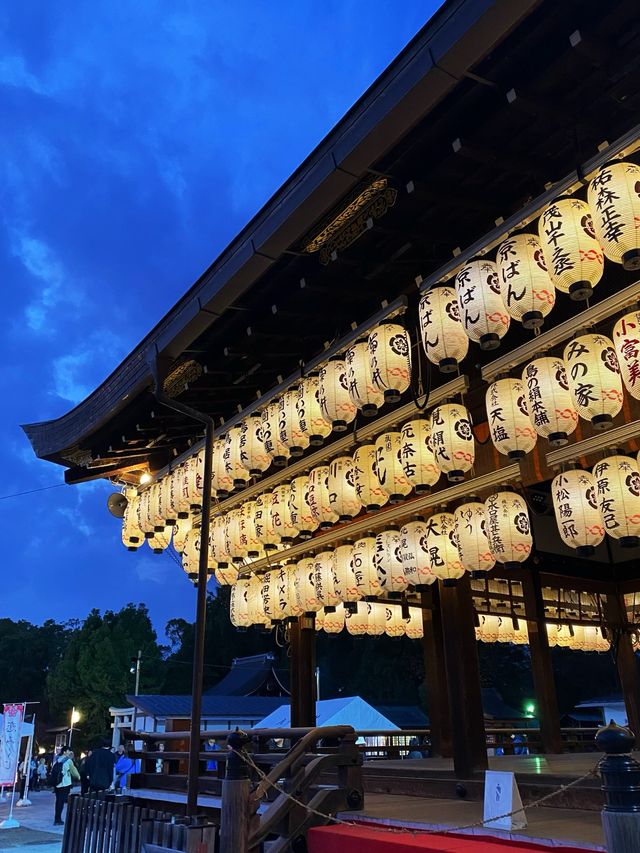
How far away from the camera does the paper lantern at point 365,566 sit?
8.37 meters

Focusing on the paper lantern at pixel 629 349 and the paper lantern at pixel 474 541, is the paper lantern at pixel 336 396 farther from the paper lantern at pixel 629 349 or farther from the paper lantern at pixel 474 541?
the paper lantern at pixel 629 349

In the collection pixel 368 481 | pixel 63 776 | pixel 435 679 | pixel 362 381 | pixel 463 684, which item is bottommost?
pixel 63 776

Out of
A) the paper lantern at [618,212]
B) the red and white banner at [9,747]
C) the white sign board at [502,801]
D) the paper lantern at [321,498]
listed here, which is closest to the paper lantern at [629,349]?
the paper lantern at [618,212]

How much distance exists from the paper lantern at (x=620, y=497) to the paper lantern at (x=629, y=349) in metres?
0.97

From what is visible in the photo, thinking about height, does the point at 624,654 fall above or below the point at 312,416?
below

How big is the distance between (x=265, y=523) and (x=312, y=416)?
230 centimetres

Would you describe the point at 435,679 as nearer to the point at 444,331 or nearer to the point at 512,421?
the point at 512,421

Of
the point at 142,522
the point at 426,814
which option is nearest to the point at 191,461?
the point at 142,522

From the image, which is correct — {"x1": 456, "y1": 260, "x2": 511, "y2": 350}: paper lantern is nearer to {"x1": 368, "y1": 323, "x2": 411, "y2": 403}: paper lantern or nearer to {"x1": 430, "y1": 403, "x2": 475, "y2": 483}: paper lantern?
{"x1": 368, "y1": 323, "x2": 411, "y2": 403}: paper lantern

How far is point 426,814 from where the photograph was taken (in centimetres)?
539

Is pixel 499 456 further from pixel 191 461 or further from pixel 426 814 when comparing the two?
pixel 191 461

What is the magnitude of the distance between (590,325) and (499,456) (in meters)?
1.92

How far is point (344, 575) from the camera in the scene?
8.72 meters

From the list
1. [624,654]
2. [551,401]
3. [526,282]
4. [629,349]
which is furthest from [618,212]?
[624,654]
